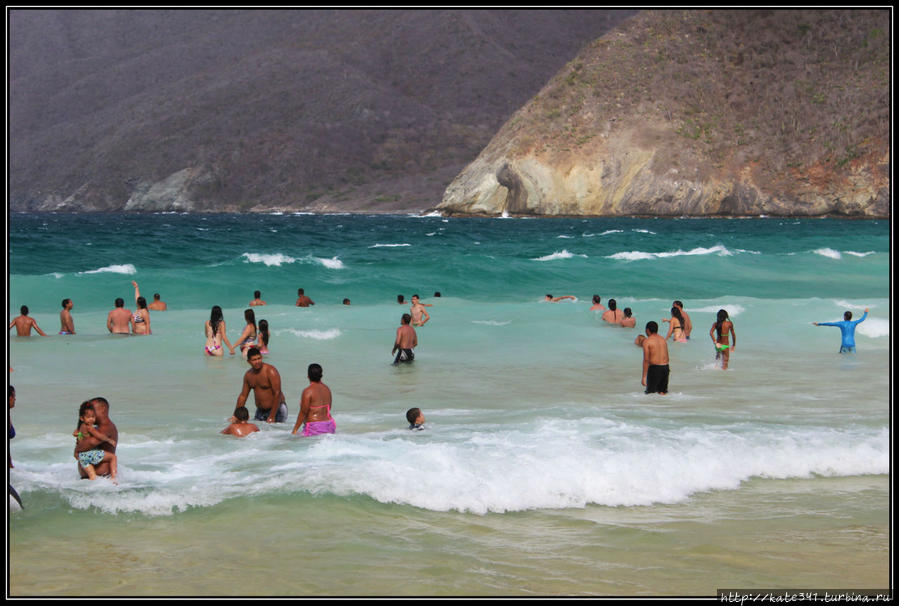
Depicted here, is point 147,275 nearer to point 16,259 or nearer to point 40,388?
point 16,259

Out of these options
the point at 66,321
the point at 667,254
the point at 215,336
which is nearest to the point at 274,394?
the point at 215,336

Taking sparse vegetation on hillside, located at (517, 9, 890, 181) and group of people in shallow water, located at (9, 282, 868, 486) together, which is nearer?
group of people in shallow water, located at (9, 282, 868, 486)

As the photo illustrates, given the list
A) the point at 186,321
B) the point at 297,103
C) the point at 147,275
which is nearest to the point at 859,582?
the point at 186,321

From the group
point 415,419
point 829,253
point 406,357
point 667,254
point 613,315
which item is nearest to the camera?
point 415,419

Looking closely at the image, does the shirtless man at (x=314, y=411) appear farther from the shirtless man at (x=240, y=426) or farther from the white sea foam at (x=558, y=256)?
the white sea foam at (x=558, y=256)

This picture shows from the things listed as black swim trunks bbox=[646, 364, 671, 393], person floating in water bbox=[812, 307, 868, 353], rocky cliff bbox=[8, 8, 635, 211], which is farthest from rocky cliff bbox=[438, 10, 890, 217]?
black swim trunks bbox=[646, 364, 671, 393]

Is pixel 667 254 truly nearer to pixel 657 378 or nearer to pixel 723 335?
pixel 723 335

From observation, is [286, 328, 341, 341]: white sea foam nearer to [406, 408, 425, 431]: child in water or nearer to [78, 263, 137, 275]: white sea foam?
[406, 408, 425, 431]: child in water
